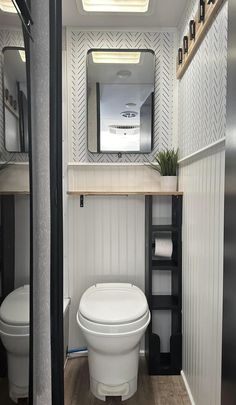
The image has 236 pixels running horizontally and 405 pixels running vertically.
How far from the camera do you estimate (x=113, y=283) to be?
6.06ft

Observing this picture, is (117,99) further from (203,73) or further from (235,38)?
(235,38)

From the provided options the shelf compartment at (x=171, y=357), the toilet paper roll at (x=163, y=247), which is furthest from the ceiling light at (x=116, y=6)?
the shelf compartment at (x=171, y=357)

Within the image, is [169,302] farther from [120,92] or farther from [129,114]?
[120,92]

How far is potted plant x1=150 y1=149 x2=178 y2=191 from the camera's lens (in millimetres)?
1819

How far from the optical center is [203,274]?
1.30 meters

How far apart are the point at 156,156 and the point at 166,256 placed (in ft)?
2.23

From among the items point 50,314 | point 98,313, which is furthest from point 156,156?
point 50,314

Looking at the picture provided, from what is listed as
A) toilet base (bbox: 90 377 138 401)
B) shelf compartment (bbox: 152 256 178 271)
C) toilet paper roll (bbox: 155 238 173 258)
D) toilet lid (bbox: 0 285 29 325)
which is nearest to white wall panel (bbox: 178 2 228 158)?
toilet paper roll (bbox: 155 238 173 258)

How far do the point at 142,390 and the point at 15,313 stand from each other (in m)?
1.35

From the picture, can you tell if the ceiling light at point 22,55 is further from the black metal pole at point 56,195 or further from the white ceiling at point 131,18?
the white ceiling at point 131,18

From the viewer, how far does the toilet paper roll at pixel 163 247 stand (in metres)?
1.77

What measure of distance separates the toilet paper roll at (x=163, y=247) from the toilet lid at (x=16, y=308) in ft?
3.87

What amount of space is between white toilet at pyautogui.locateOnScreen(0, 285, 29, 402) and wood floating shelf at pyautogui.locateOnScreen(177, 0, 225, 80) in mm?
1182

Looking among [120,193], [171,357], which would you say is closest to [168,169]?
[120,193]
